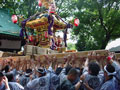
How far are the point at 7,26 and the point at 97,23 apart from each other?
301 inches

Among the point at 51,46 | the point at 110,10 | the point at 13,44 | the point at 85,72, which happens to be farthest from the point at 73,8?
the point at 85,72

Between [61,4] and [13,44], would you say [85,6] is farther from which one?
[13,44]

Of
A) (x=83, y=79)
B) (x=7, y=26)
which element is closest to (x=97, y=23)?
Result: (x=7, y=26)

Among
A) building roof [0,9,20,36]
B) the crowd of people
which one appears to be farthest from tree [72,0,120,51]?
the crowd of people

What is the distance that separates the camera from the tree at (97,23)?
1176 centimetres

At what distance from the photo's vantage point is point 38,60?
3750mm

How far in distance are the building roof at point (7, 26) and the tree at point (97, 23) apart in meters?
5.07

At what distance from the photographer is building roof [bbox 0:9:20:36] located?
373 inches

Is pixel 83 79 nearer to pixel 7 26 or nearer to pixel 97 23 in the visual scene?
pixel 7 26

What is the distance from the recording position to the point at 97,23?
1332 centimetres

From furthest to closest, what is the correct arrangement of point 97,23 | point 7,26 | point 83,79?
point 97,23, point 7,26, point 83,79

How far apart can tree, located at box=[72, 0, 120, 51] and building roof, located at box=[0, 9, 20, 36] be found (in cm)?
507

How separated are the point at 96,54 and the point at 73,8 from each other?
1231 centimetres

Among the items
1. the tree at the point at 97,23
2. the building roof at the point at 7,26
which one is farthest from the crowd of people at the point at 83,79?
the tree at the point at 97,23
